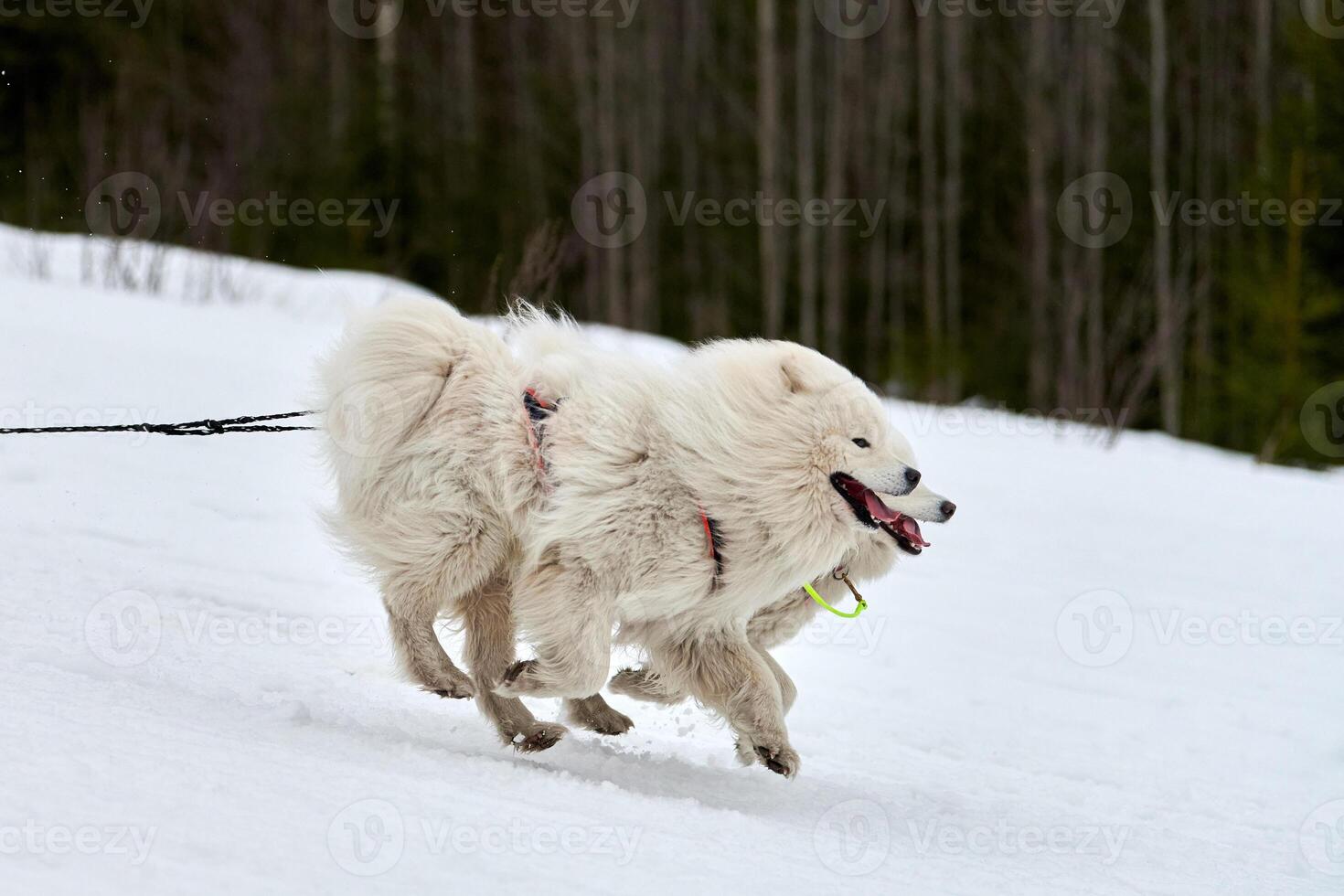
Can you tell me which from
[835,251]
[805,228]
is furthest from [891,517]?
[835,251]

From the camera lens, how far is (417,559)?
4.86 m

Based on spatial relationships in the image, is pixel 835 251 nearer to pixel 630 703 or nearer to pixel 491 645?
pixel 630 703

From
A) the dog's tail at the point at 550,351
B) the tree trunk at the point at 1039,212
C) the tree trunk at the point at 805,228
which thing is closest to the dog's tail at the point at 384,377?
the dog's tail at the point at 550,351

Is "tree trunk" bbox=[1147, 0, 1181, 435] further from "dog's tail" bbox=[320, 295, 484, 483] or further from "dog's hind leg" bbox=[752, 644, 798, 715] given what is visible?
"dog's tail" bbox=[320, 295, 484, 483]

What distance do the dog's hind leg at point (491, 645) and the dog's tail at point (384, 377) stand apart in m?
0.70

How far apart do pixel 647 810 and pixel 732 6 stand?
26220mm

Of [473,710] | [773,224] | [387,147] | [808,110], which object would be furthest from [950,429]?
[387,147]

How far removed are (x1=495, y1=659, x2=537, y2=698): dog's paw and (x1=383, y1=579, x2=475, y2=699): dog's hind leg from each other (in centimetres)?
27

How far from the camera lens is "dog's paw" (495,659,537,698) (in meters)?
4.62

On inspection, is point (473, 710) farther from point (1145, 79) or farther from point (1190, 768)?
point (1145, 79)

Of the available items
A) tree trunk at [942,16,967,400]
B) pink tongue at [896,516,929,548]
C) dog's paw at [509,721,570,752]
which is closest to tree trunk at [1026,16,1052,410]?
tree trunk at [942,16,967,400]

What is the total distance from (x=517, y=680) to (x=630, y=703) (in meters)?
1.78

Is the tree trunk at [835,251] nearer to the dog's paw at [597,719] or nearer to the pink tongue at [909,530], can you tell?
the dog's paw at [597,719]

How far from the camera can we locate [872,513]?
479cm
